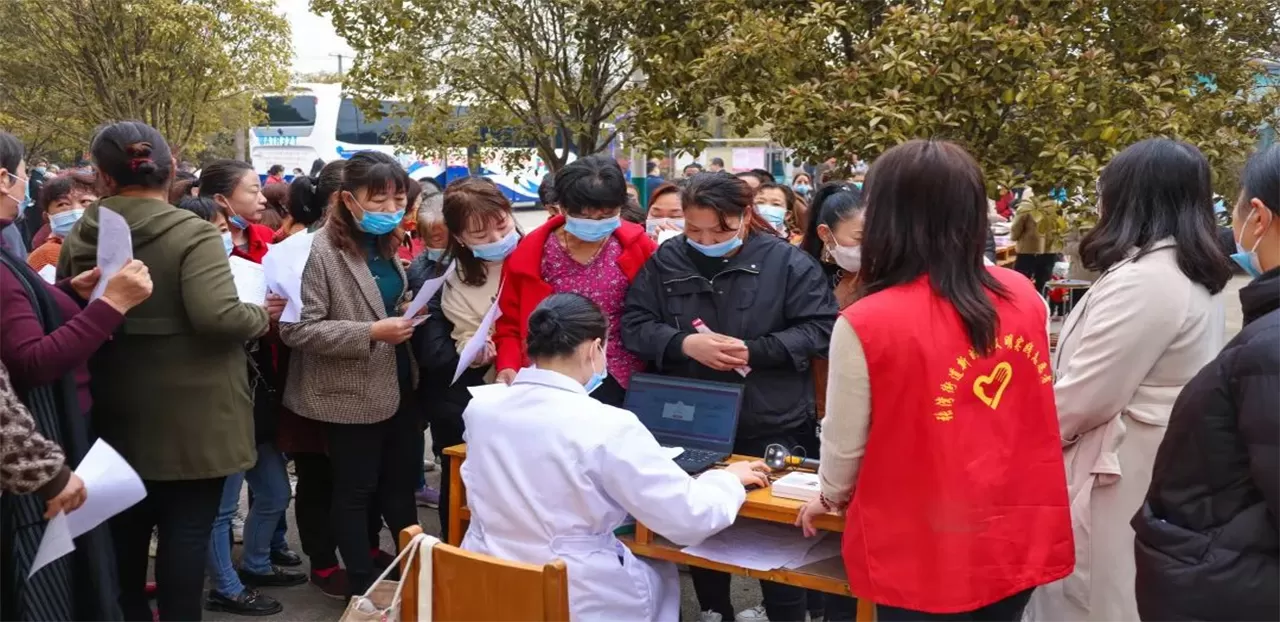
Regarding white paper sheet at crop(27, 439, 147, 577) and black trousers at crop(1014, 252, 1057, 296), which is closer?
white paper sheet at crop(27, 439, 147, 577)

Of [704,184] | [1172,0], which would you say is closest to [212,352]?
[704,184]

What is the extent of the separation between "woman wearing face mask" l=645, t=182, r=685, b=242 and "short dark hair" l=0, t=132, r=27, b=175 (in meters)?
2.81

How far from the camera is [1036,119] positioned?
16.8 ft

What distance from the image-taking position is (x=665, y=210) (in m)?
5.53

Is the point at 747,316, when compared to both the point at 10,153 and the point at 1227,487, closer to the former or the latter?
the point at 1227,487

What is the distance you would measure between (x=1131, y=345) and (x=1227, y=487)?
0.82 meters

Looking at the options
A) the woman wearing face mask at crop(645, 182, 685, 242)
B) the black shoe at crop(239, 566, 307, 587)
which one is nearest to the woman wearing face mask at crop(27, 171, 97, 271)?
the black shoe at crop(239, 566, 307, 587)

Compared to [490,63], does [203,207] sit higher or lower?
lower

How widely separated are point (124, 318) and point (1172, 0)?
186 inches

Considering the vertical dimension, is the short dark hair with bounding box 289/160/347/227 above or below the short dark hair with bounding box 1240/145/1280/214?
below

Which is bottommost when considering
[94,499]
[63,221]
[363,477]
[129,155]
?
[363,477]

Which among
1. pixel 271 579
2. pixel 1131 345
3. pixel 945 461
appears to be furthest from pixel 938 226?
pixel 271 579

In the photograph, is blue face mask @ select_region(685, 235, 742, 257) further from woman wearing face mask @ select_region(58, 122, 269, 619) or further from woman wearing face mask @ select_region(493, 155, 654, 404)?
woman wearing face mask @ select_region(58, 122, 269, 619)

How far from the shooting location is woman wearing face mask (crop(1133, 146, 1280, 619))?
80.3 inches
